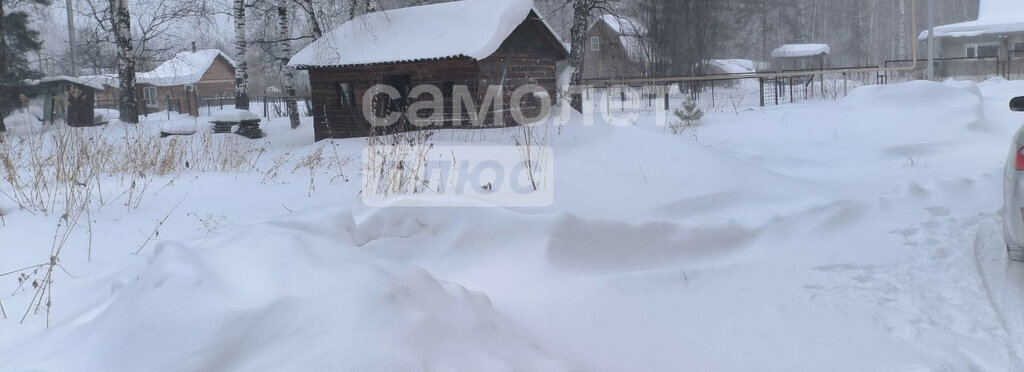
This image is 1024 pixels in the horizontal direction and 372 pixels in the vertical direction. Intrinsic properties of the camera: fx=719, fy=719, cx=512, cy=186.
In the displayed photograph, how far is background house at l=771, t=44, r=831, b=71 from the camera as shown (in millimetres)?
50688

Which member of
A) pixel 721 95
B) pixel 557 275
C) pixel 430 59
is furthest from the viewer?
pixel 721 95

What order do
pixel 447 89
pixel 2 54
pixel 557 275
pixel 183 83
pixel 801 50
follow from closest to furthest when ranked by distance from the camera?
1. pixel 557 275
2. pixel 447 89
3. pixel 2 54
4. pixel 801 50
5. pixel 183 83

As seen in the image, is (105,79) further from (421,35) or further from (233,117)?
(421,35)

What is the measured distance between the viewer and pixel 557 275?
4.75m

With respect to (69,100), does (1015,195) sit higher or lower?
lower

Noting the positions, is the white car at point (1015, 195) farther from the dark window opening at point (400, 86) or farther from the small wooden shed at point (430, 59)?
the dark window opening at point (400, 86)

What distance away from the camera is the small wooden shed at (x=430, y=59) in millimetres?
16109

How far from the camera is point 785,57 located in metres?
51.7

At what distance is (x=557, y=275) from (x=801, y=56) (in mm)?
51496

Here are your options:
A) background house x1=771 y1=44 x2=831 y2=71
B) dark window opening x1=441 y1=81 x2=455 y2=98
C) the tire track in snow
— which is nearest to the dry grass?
the tire track in snow

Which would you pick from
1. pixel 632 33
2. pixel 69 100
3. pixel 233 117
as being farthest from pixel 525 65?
pixel 69 100

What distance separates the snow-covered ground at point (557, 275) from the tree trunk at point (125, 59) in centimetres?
1535

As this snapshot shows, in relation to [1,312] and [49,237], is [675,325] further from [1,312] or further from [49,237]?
[49,237]

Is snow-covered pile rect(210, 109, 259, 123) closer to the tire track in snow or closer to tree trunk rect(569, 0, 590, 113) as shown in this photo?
tree trunk rect(569, 0, 590, 113)
